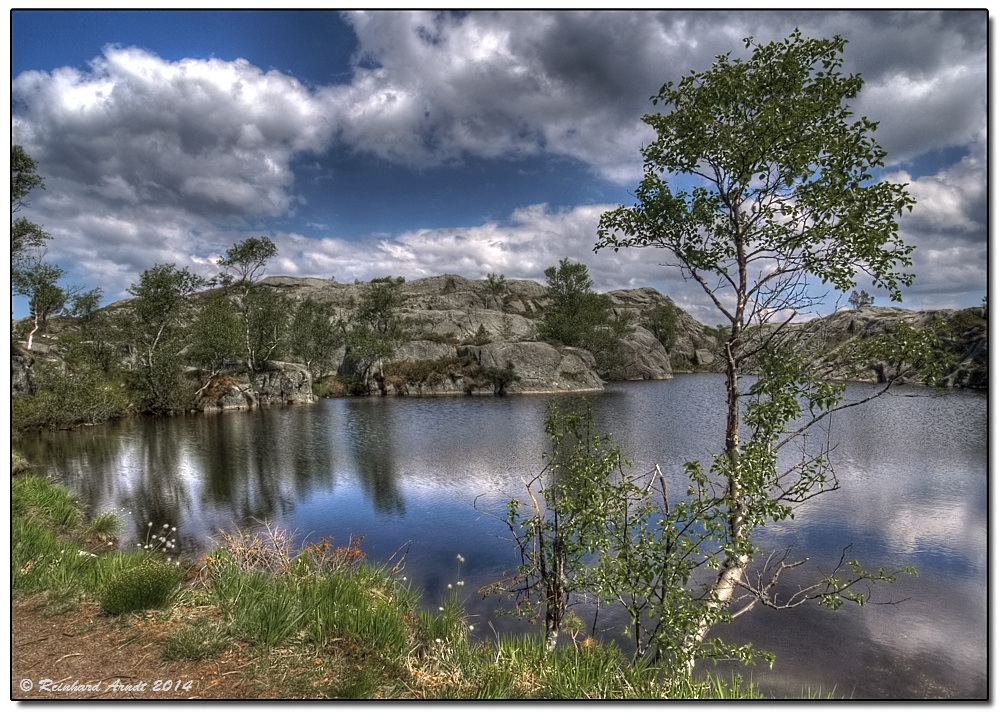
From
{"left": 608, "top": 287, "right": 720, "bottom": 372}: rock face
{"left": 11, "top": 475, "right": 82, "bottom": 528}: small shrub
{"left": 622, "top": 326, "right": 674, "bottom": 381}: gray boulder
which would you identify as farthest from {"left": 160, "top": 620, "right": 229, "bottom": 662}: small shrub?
{"left": 608, "top": 287, "right": 720, "bottom": 372}: rock face

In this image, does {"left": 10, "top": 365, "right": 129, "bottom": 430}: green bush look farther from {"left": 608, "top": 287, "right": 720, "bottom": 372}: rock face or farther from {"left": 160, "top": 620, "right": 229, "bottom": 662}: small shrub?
{"left": 608, "top": 287, "right": 720, "bottom": 372}: rock face

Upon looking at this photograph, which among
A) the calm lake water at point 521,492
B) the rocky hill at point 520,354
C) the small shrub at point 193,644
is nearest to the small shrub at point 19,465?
the calm lake water at point 521,492

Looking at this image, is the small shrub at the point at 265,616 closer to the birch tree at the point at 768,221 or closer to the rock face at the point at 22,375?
the birch tree at the point at 768,221

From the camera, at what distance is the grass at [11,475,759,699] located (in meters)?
6.21

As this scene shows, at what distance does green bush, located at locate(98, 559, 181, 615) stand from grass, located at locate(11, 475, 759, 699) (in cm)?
1

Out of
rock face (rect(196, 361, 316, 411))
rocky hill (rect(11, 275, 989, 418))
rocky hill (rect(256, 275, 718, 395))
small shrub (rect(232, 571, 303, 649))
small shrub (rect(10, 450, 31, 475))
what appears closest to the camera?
small shrub (rect(232, 571, 303, 649))

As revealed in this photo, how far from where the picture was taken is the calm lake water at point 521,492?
10.0 m

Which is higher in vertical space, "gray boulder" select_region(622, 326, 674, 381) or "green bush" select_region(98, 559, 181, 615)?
"gray boulder" select_region(622, 326, 674, 381)

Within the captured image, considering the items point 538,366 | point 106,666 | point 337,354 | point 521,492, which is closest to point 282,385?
point 337,354

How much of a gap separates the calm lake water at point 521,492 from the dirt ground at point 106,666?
5.85 metres

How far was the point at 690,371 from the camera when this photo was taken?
354 feet

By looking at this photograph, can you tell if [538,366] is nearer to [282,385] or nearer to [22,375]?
[282,385]

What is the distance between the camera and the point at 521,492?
18.6m

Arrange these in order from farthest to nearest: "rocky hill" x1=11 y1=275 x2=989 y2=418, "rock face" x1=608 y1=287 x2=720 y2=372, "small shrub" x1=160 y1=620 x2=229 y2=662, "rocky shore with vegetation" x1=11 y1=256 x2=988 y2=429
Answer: "rock face" x1=608 y1=287 x2=720 y2=372 → "rocky shore with vegetation" x1=11 y1=256 x2=988 y2=429 → "rocky hill" x1=11 y1=275 x2=989 y2=418 → "small shrub" x1=160 y1=620 x2=229 y2=662
